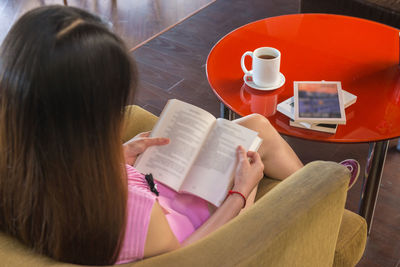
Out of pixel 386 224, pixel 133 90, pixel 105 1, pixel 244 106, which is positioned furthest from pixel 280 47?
pixel 105 1

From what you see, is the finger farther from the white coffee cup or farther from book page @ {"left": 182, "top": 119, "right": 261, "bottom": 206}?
the white coffee cup

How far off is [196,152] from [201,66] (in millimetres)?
1411

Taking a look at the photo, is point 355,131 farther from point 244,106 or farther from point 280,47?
point 280,47

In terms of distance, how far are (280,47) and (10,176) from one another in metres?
1.26

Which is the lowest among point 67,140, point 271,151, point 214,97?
point 214,97

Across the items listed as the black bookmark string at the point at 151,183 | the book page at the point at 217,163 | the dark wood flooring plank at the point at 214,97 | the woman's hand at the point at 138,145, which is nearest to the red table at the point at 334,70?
the dark wood flooring plank at the point at 214,97

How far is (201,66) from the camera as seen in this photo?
8.73 feet

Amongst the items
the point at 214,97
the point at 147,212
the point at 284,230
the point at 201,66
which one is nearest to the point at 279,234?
the point at 284,230

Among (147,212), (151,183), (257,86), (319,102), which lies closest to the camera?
(147,212)

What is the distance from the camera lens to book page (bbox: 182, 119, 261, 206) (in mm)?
1253

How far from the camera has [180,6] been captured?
130 inches

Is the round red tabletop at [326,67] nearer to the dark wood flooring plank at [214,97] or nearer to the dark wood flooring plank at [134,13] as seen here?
the dark wood flooring plank at [214,97]

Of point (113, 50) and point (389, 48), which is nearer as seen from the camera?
point (113, 50)

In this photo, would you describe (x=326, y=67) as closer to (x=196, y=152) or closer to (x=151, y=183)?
(x=196, y=152)
